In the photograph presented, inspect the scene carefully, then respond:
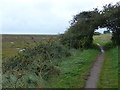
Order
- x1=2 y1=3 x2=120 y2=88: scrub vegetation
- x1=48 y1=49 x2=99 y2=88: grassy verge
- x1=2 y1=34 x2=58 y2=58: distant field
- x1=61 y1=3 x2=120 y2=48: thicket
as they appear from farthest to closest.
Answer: x1=61 y1=3 x2=120 y2=48: thicket < x1=2 y1=34 x2=58 y2=58: distant field < x1=2 y1=3 x2=120 y2=88: scrub vegetation < x1=48 y1=49 x2=99 y2=88: grassy verge

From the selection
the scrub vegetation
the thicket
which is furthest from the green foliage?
the thicket

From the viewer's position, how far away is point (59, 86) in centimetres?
600

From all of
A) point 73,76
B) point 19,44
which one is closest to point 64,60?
point 73,76

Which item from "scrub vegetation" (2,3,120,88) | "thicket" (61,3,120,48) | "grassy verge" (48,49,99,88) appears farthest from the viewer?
"thicket" (61,3,120,48)

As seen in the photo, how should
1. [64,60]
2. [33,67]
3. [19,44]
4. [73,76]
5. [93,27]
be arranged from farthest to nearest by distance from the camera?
[19,44], [93,27], [64,60], [33,67], [73,76]

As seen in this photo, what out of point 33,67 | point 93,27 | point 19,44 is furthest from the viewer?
point 19,44

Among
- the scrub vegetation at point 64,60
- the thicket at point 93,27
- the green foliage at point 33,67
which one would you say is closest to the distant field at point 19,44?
the scrub vegetation at point 64,60

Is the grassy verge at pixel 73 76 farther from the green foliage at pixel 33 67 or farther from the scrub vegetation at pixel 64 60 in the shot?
the green foliage at pixel 33 67

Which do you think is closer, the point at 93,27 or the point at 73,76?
the point at 73,76

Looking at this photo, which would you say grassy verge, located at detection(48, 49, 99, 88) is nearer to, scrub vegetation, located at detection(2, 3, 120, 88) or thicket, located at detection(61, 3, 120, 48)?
scrub vegetation, located at detection(2, 3, 120, 88)

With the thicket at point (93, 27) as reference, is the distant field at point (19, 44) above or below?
below

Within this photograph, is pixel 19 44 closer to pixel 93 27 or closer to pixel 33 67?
pixel 93 27

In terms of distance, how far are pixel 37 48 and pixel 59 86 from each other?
6.47 m

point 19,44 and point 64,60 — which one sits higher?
point 64,60
